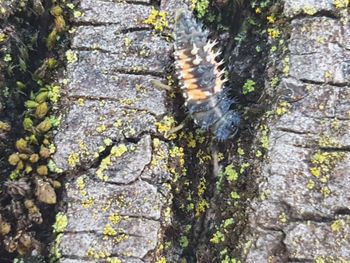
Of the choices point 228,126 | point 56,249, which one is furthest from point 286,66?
point 56,249

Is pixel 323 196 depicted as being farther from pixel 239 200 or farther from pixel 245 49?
pixel 245 49

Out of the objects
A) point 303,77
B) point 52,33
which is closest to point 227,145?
point 303,77

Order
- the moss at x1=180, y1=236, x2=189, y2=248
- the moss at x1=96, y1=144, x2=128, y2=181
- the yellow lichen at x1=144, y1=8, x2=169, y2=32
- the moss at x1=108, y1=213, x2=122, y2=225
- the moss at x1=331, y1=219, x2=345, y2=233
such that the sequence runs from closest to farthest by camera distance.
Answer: the moss at x1=331, y1=219, x2=345, y2=233, the moss at x1=108, y1=213, x2=122, y2=225, the moss at x1=96, y1=144, x2=128, y2=181, the moss at x1=180, y1=236, x2=189, y2=248, the yellow lichen at x1=144, y1=8, x2=169, y2=32

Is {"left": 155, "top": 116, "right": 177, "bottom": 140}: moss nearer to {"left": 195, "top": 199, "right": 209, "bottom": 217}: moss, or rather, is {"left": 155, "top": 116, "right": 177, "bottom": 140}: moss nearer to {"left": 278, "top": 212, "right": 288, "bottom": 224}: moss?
{"left": 195, "top": 199, "right": 209, "bottom": 217}: moss

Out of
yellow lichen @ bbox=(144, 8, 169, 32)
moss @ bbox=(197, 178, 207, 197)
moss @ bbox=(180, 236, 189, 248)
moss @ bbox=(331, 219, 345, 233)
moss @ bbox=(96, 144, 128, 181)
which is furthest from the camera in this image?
yellow lichen @ bbox=(144, 8, 169, 32)

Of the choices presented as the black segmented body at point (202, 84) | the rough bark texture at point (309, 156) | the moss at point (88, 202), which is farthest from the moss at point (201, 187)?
the moss at point (88, 202)

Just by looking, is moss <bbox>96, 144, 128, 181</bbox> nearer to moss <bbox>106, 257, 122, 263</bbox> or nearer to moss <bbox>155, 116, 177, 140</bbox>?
moss <bbox>155, 116, 177, 140</bbox>

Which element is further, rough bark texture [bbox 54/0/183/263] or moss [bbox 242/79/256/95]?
moss [bbox 242/79/256/95]

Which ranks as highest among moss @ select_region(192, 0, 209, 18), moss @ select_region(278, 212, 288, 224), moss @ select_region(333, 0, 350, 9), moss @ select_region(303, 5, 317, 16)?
moss @ select_region(192, 0, 209, 18)

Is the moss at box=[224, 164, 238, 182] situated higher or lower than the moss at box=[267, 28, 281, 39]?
lower

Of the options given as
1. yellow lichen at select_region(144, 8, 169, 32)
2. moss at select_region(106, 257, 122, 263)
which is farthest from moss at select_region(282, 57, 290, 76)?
moss at select_region(106, 257, 122, 263)
